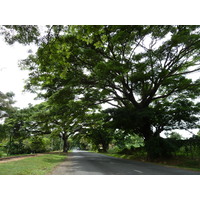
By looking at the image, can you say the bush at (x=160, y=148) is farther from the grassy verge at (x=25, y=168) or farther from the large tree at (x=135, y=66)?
the grassy verge at (x=25, y=168)

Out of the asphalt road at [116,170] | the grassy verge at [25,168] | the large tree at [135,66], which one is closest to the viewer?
the grassy verge at [25,168]

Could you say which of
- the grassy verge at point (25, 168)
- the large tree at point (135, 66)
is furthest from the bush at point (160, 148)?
the grassy verge at point (25, 168)

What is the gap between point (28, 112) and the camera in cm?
2659

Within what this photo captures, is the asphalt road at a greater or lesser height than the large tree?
lesser

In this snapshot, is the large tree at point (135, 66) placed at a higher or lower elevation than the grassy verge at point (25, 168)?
higher

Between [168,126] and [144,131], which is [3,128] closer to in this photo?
[144,131]

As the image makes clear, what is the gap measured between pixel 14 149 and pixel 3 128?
419 cm

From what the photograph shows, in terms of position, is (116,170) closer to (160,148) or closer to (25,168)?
(25,168)

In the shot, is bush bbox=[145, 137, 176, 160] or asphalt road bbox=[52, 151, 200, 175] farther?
bush bbox=[145, 137, 176, 160]

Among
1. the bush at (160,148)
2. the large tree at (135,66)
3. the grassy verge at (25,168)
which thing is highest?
the large tree at (135,66)

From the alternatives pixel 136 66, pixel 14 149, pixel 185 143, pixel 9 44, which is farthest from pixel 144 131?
pixel 14 149

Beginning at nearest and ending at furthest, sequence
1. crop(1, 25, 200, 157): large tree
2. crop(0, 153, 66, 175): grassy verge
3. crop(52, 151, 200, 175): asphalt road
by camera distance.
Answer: crop(0, 153, 66, 175): grassy verge < crop(52, 151, 200, 175): asphalt road < crop(1, 25, 200, 157): large tree

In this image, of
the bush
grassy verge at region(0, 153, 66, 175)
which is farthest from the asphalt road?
the bush

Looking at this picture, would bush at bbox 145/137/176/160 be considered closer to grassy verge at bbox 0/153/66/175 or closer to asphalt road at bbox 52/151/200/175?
asphalt road at bbox 52/151/200/175
